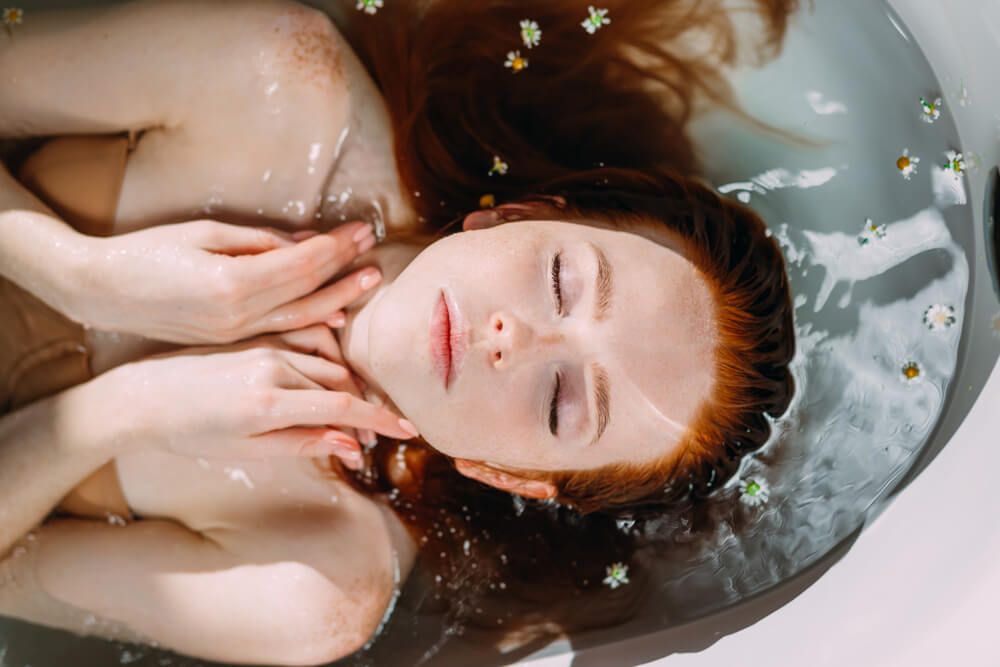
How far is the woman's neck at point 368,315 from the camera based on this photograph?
107 centimetres

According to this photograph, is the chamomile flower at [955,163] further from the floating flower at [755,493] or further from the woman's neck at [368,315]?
the woman's neck at [368,315]

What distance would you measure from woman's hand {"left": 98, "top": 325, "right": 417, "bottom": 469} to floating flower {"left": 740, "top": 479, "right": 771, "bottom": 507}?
534 mm

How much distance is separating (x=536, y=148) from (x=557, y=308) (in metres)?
0.49

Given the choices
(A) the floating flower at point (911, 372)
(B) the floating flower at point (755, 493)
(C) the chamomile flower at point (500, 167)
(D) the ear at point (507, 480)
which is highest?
(C) the chamomile flower at point (500, 167)

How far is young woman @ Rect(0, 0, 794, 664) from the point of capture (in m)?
0.89

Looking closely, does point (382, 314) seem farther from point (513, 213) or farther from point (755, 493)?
point (755, 493)

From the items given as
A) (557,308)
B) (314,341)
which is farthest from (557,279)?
(314,341)

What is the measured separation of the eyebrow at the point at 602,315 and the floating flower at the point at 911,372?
0.54 m

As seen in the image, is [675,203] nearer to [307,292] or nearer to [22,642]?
[307,292]

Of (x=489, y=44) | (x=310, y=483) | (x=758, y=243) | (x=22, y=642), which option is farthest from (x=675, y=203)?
(x=22, y=642)

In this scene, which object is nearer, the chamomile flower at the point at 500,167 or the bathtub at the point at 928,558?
the bathtub at the point at 928,558

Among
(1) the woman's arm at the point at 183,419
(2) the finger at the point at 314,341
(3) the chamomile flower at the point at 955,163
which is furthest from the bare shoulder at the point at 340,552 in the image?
(3) the chamomile flower at the point at 955,163

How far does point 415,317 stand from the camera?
871 millimetres

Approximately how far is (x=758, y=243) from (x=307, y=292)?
2.10ft
